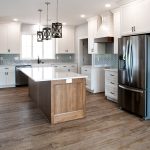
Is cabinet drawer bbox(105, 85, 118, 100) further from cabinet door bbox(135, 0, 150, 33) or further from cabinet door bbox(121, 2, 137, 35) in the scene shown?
cabinet door bbox(135, 0, 150, 33)

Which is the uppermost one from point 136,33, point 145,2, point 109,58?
point 145,2

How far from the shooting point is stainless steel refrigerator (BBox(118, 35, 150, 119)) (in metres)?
3.69

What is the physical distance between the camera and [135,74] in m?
3.88

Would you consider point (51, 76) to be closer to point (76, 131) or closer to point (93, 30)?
point (76, 131)

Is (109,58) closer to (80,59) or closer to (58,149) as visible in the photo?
(80,59)

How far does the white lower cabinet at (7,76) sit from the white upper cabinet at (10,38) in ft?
2.34

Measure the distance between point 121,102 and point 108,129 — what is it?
1.28m

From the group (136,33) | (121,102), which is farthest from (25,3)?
(121,102)

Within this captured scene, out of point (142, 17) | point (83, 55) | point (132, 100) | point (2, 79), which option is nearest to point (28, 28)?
point (2, 79)

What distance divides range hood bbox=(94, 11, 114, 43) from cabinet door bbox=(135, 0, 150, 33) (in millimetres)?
1586

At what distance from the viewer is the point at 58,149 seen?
8.58 feet

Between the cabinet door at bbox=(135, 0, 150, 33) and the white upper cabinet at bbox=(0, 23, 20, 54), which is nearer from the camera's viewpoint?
the cabinet door at bbox=(135, 0, 150, 33)

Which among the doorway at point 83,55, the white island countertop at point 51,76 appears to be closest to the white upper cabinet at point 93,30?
the doorway at point 83,55

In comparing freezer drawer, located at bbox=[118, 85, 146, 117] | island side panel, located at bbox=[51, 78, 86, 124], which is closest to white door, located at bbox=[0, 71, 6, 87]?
island side panel, located at bbox=[51, 78, 86, 124]
